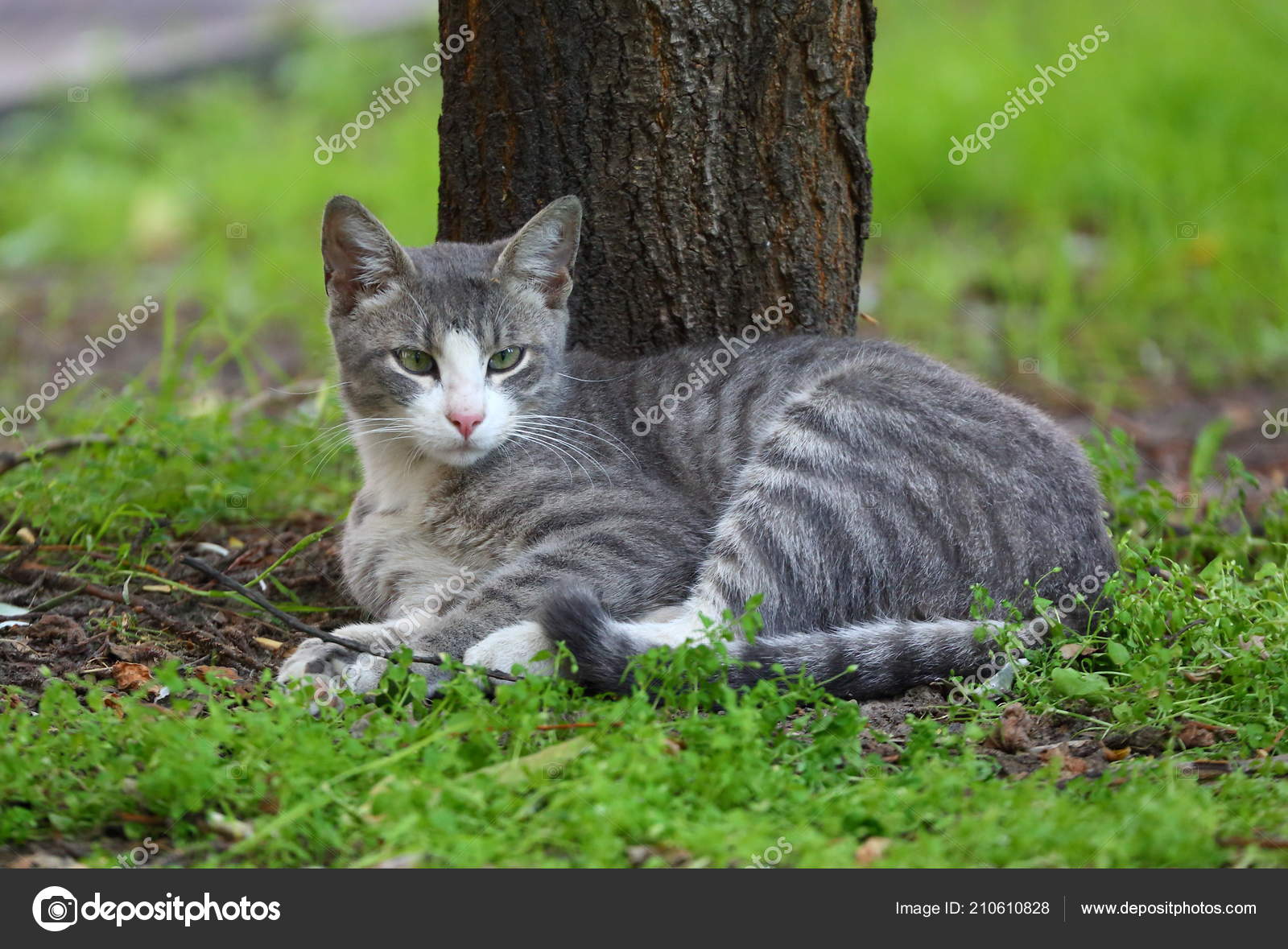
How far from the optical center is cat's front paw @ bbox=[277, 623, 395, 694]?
3395mm

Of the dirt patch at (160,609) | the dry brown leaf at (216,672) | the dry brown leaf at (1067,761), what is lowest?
the dry brown leaf at (1067,761)

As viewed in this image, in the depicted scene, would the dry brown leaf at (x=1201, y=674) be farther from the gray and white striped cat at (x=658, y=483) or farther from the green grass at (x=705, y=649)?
the gray and white striped cat at (x=658, y=483)

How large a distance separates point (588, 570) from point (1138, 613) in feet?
5.21

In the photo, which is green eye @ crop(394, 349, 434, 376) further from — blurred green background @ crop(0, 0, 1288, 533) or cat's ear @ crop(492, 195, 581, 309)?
blurred green background @ crop(0, 0, 1288, 533)

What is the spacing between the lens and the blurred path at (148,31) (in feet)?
34.3

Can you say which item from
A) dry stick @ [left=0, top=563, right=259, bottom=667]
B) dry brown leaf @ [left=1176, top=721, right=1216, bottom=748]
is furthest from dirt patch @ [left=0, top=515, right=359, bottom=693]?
dry brown leaf @ [left=1176, top=721, right=1216, bottom=748]

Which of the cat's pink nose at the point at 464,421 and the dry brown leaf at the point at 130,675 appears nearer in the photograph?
the dry brown leaf at the point at 130,675

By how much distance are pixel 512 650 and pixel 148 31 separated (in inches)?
397

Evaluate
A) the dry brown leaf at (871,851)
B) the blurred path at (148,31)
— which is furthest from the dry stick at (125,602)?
the blurred path at (148,31)

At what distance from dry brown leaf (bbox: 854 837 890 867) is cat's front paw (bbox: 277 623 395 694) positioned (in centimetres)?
143

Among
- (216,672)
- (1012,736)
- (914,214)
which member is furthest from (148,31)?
(1012,736)

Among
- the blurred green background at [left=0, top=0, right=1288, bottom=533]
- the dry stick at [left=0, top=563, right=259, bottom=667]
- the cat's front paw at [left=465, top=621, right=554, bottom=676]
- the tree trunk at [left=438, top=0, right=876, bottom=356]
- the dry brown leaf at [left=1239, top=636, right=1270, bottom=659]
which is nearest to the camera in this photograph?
the dry brown leaf at [left=1239, top=636, right=1270, bottom=659]
